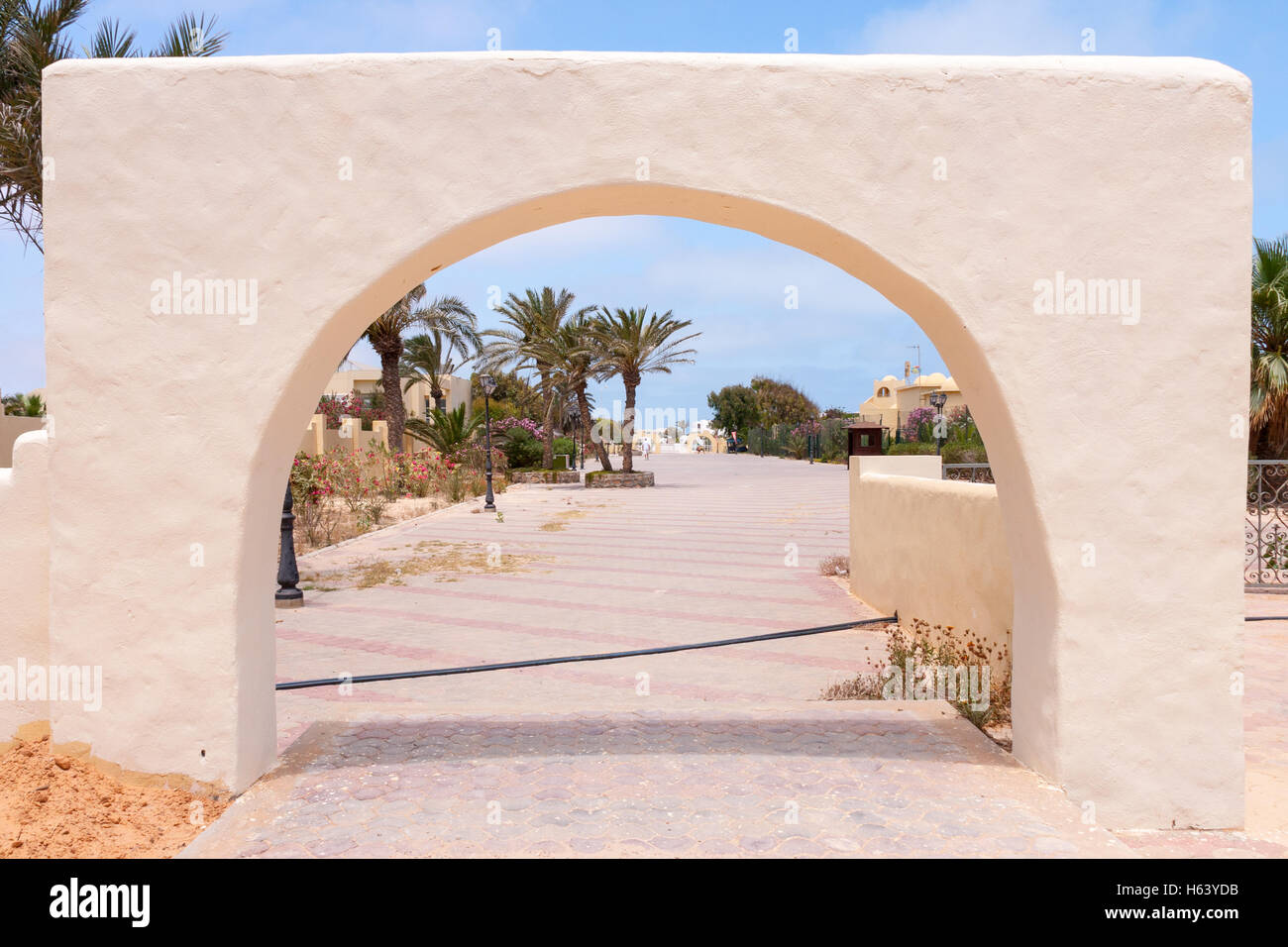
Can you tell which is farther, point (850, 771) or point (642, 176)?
point (850, 771)

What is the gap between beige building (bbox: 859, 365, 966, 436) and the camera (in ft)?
154

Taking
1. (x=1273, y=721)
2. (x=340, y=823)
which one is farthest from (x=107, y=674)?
(x=1273, y=721)

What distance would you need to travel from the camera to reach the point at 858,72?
3895 millimetres

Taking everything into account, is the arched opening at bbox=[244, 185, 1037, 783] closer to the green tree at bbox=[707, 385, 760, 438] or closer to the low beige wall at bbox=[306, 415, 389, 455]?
the low beige wall at bbox=[306, 415, 389, 455]

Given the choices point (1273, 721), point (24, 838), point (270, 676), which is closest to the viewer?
point (24, 838)

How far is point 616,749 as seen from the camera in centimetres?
461

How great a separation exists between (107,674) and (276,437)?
51.1 inches

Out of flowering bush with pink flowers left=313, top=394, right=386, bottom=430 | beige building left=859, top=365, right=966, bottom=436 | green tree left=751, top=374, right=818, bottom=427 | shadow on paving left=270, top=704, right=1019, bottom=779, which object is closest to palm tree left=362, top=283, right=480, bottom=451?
flowering bush with pink flowers left=313, top=394, right=386, bottom=430

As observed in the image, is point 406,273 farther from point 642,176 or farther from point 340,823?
point 340,823

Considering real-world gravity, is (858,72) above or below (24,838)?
above

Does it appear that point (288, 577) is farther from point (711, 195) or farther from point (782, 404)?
point (782, 404)

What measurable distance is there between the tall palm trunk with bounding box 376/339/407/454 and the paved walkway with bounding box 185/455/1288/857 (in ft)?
47.9

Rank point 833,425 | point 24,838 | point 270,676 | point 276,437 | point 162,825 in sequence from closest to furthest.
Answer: point 24,838 → point 162,825 → point 276,437 → point 270,676 → point 833,425

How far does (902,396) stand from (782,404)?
14.2m
